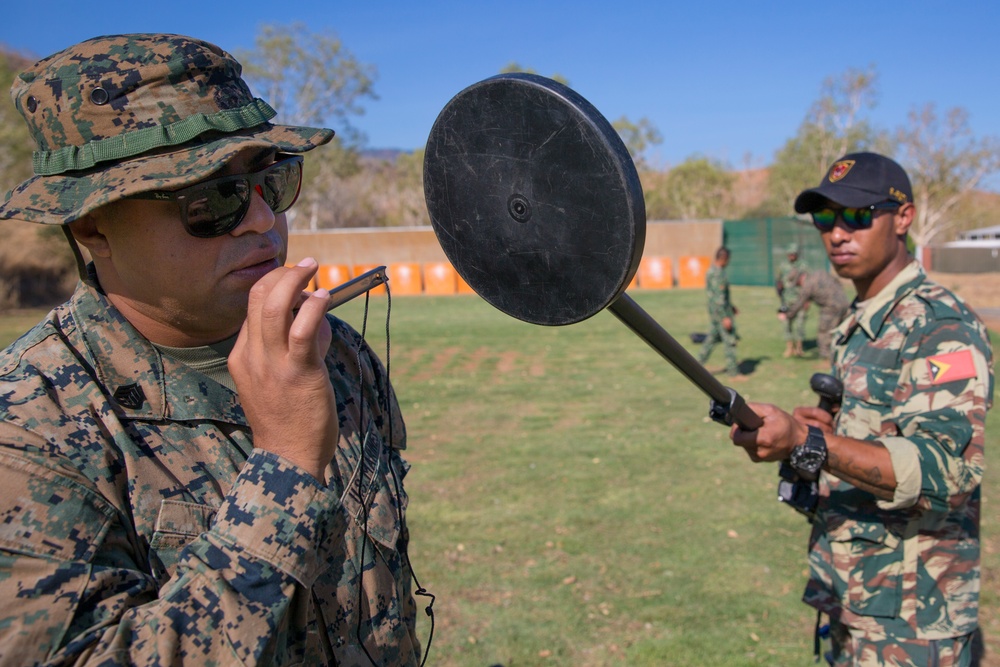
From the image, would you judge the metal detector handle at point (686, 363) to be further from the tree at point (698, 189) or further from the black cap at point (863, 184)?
the tree at point (698, 189)

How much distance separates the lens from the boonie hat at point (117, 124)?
161 cm

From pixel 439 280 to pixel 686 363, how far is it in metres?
27.8

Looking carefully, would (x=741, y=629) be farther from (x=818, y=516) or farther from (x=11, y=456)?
(x=11, y=456)

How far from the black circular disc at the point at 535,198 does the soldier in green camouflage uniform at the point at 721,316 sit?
444 inches

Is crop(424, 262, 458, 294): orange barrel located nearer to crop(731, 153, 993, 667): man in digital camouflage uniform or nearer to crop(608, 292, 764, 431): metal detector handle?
crop(731, 153, 993, 667): man in digital camouflage uniform

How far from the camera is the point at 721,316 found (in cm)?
1270

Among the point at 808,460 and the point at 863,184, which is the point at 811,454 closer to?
the point at 808,460

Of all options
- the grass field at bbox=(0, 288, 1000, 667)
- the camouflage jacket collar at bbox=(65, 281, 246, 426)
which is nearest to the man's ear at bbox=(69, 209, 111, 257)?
the camouflage jacket collar at bbox=(65, 281, 246, 426)

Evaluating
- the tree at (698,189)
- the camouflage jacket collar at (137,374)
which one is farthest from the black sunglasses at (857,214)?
the tree at (698,189)

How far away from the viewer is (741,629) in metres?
4.82

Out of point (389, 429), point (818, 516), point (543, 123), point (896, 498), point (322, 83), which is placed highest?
point (322, 83)

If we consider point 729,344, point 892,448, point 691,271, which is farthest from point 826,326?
point 691,271

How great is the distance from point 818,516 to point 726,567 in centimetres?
260

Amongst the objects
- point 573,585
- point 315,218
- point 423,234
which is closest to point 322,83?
point 315,218
